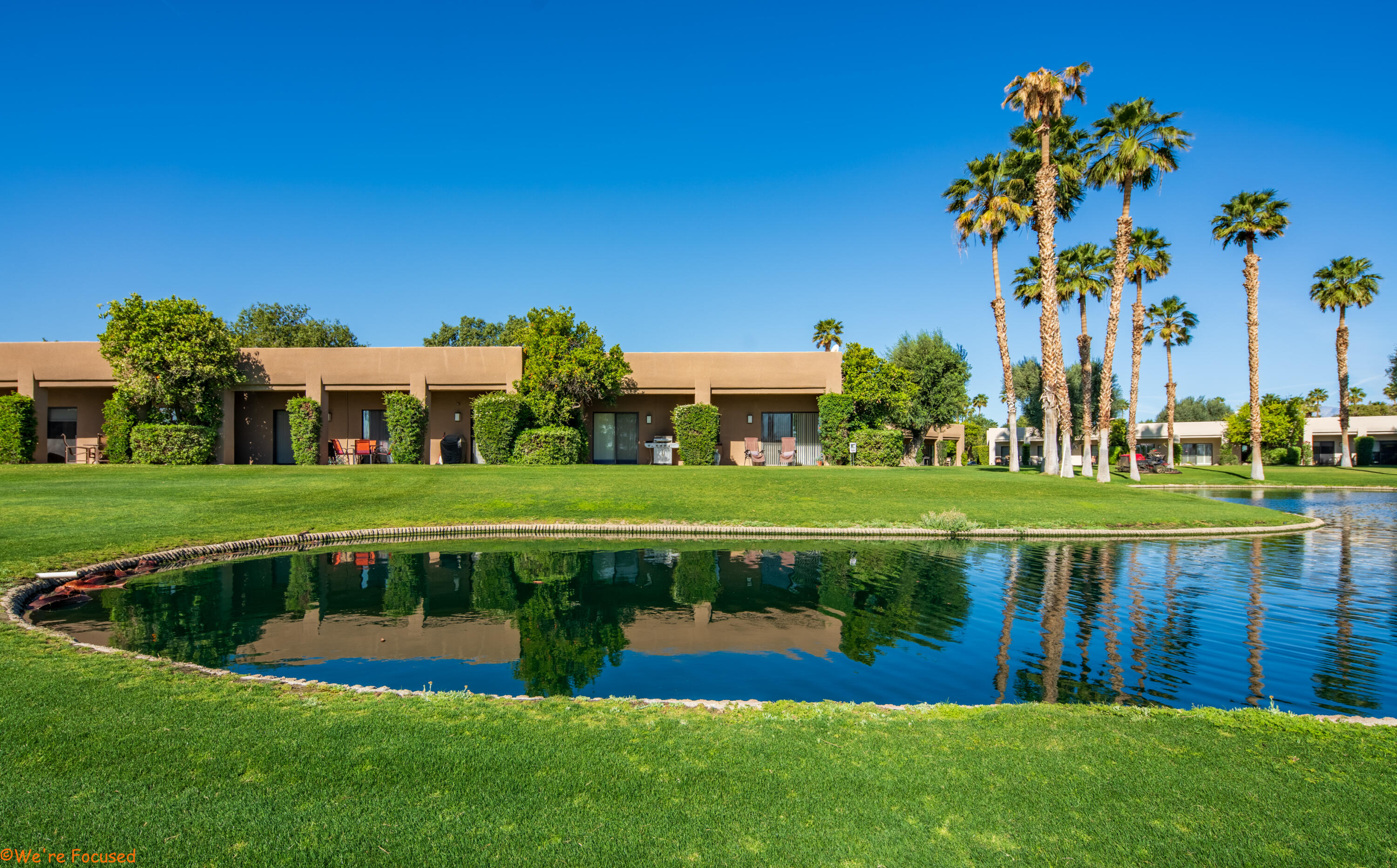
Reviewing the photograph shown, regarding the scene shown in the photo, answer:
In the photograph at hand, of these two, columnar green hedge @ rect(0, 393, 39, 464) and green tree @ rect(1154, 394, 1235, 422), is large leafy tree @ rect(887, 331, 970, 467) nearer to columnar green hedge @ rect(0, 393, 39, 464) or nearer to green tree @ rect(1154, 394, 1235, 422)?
columnar green hedge @ rect(0, 393, 39, 464)

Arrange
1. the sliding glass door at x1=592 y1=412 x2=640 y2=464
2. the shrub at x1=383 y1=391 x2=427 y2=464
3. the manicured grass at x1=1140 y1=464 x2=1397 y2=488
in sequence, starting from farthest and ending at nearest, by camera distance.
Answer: the sliding glass door at x1=592 y1=412 x2=640 y2=464, the manicured grass at x1=1140 y1=464 x2=1397 y2=488, the shrub at x1=383 y1=391 x2=427 y2=464

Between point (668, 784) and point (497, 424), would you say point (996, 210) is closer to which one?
point (497, 424)

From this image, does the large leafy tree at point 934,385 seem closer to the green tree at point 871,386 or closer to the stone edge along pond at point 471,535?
the green tree at point 871,386

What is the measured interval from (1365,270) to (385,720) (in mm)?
50605

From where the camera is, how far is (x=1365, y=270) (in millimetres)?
37719

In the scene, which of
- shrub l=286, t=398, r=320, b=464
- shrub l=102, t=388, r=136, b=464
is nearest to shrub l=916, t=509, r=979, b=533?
shrub l=286, t=398, r=320, b=464

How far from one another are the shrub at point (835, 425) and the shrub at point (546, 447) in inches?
372

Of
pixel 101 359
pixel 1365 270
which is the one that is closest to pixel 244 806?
pixel 101 359

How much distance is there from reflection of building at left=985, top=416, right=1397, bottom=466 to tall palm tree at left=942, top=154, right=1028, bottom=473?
1940 centimetres

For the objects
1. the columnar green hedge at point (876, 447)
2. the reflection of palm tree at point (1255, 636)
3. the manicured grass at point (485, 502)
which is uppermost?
the columnar green hedge at point (876, 447)

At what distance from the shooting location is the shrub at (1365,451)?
151 feet

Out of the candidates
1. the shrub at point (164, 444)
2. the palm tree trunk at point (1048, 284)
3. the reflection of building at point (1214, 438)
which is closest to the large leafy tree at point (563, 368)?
the shrub at point (164, 444)

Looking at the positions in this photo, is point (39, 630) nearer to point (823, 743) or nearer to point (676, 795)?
point (676, 795)

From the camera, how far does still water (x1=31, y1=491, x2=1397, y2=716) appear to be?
231 inches
